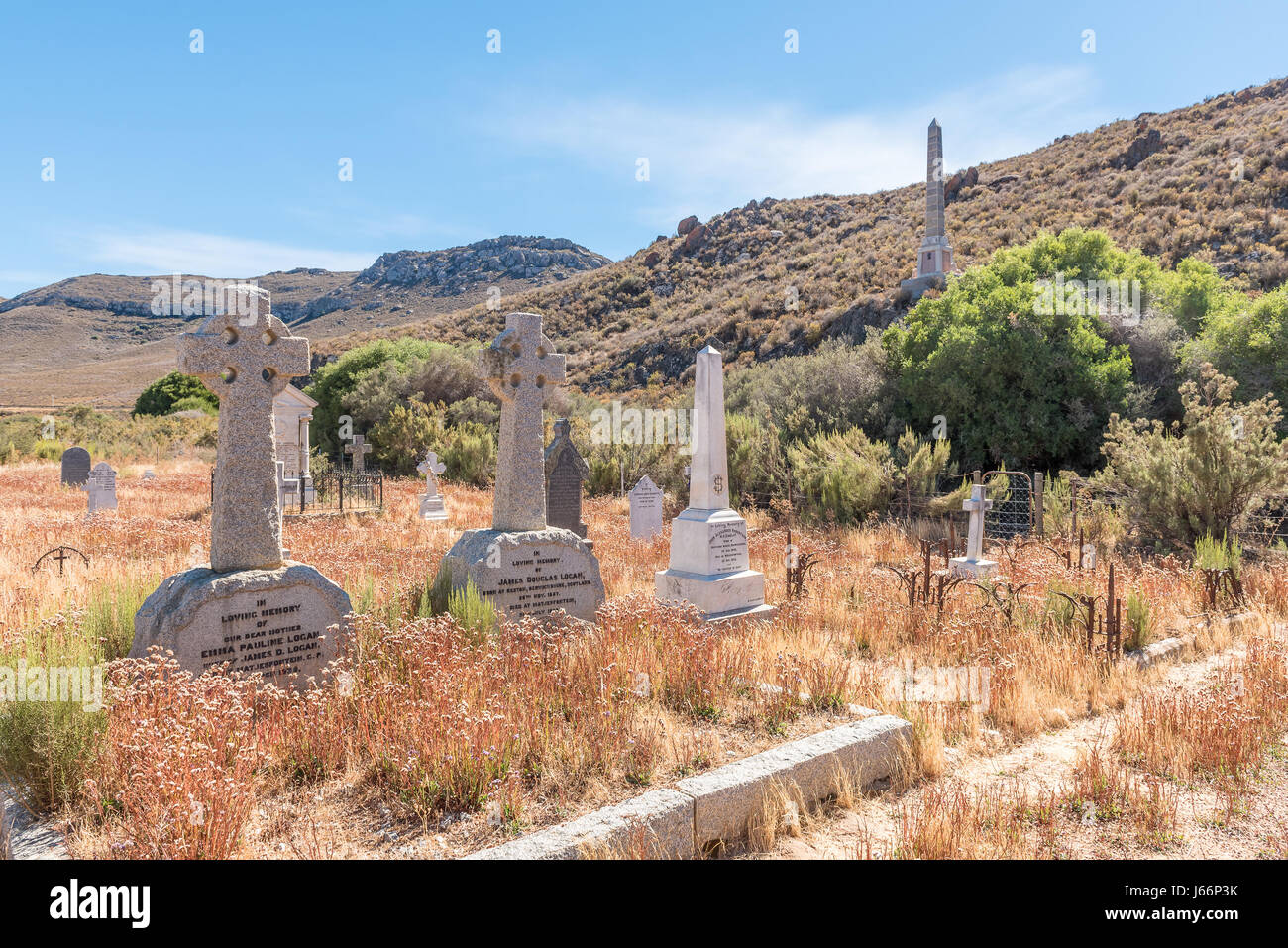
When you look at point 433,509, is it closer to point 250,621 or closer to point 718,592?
point 718,592

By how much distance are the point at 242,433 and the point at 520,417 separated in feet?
8.10

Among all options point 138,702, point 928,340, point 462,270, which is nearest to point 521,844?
point 138,702

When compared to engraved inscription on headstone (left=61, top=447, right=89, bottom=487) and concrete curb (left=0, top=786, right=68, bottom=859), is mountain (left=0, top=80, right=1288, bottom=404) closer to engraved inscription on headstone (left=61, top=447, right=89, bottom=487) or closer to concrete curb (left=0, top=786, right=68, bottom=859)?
engraved inscription on headstone (left=61, top=447, right=89, bottom=487)

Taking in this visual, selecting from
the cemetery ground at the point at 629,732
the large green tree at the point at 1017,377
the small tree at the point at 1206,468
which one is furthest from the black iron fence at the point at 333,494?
the small tree at the point at 1206,468

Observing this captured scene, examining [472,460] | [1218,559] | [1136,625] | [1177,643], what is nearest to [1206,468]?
[1218,559]

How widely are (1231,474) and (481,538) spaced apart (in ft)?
31.3

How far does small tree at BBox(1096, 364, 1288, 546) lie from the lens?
930cm

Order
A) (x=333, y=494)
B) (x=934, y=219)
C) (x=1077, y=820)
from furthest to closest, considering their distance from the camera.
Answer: (x=934, y=219), (x=333, y=494), (x=1077, y=820)

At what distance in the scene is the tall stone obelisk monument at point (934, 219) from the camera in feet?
115

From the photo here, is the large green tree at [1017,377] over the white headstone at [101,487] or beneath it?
over

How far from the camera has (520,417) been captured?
22.2 feet

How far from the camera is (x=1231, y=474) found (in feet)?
30.8

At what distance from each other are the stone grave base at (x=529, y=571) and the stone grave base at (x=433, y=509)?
957cm

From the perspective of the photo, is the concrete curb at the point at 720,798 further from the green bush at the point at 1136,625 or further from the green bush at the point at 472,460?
the green bush at the point at 472,460
